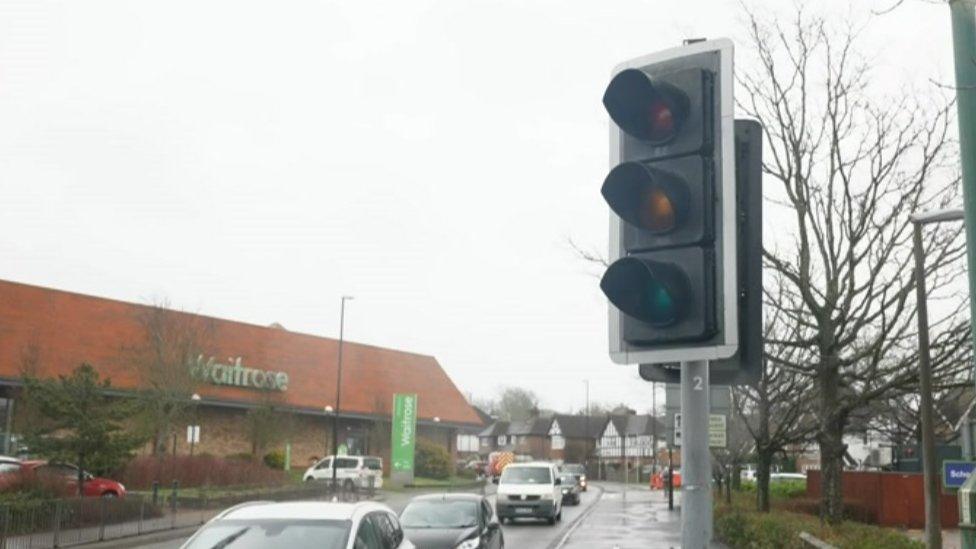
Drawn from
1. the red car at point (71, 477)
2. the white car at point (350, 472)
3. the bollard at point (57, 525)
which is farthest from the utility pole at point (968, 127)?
the white car at point (350, 472)

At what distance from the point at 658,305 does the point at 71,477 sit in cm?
2974

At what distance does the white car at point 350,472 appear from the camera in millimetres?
49938

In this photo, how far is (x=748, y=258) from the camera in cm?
441

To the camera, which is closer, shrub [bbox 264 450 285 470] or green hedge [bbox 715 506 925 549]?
green hedge [bbox 715 506 925 549]

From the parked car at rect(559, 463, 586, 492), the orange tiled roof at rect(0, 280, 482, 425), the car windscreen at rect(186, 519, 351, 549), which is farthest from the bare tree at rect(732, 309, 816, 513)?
the orange tiled roof at rect(0, 280, 482, 425)

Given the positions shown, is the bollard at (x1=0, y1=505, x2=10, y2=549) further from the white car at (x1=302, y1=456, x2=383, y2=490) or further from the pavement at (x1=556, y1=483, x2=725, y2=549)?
the white car at (x1=302, y1=456, x2=383, y2=490)

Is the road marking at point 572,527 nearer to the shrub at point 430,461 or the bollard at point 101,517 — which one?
the bollard at point 101,517

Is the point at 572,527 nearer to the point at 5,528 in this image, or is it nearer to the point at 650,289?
the point at 5,528

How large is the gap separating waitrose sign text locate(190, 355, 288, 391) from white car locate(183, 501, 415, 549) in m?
43.2

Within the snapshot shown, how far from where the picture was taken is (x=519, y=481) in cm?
3456

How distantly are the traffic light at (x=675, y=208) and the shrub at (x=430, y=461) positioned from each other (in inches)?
2412

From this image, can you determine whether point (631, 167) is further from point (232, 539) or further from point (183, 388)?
point (183, 388)

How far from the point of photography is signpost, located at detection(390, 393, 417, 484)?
2094 inches

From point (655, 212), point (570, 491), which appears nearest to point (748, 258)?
point (655, 212)
